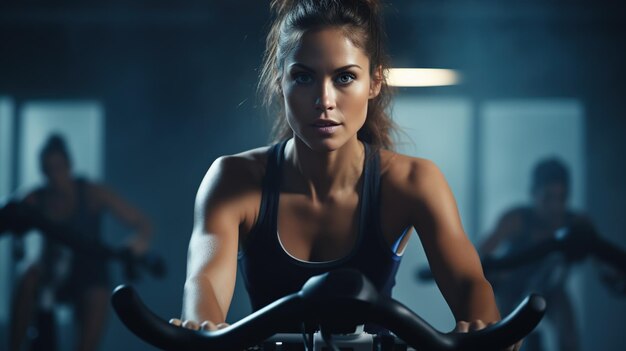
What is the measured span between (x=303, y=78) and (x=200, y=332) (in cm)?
41

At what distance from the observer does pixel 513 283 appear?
3.24 m

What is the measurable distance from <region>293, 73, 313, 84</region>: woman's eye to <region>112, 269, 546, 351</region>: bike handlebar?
0.40 meters

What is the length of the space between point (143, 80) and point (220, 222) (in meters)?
3.46

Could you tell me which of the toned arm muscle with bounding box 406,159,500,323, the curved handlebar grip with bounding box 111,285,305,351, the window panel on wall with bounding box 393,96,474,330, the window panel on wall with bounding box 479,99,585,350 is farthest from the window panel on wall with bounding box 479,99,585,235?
the curved handlebar grip with bounding box 111,285,305,351

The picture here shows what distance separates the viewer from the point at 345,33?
84 centimetres

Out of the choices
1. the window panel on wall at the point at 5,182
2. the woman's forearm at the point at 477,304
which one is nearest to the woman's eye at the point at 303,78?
the woman's forearm at the point at 477,304

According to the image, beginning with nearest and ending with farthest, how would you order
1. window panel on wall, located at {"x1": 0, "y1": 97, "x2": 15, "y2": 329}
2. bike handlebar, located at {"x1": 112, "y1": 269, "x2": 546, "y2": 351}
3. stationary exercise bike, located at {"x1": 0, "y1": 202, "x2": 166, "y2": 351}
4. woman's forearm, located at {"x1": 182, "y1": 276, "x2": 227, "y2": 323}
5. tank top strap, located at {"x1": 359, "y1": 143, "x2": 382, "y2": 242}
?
bike handlebar, located at {"x1": 112, "y1": 269, "x2": 546, "y2": 351} → woman's forearm, located at {"x1": 182, "y1": 276, "x2": 227, "y2": 323} → tank top strap, located at {"x1": 359, "y1": 143, "x2": 382, "y2": 242} → stationary exercise bike, located at {"x1": 0, "y1": 202, "x2": 166, "y2": 351} → window panel on wall, located at {"x1": 0, "y1": 97, "x2": 15, "y2": 329}

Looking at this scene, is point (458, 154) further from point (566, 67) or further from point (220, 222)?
point (220, 222)

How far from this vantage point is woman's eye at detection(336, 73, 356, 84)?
80 centimetres

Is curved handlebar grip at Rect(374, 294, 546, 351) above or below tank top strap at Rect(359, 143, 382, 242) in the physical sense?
below

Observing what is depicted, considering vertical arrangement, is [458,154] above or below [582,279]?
above

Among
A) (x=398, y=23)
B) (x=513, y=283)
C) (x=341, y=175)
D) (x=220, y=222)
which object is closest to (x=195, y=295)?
(x=220, y=222)

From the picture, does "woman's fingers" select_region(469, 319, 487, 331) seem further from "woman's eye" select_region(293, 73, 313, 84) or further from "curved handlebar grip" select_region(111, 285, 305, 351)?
"woman's eye" select_region(293, 73, 313, 84)

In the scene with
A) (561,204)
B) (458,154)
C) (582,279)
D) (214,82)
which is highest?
(214,82)
